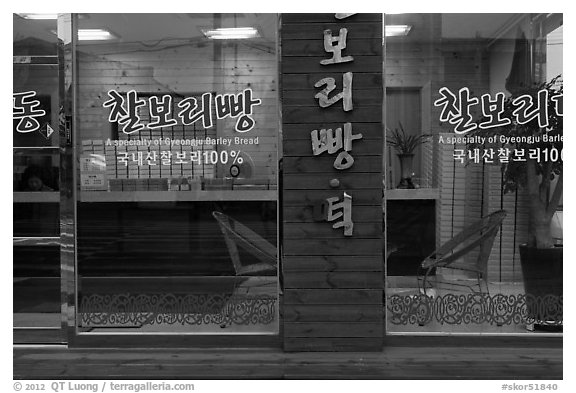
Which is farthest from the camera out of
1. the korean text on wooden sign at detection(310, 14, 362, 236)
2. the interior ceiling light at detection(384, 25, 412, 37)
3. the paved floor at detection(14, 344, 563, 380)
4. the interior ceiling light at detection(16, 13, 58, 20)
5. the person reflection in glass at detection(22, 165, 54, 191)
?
the person reflection in glass at detection(22, 165, 54, 191)

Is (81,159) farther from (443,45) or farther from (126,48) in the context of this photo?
(443,45)

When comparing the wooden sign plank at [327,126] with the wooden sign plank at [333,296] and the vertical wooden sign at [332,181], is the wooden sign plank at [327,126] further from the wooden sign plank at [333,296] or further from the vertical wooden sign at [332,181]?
the wooden sign plank at [333,296]

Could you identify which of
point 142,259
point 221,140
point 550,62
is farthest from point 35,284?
point 550,62

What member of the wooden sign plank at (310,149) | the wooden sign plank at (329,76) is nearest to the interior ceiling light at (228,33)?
the wooden sign plank at (329,76)

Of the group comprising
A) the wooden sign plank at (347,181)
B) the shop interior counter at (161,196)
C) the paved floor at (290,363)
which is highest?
the wooden sign plank at (347,181)

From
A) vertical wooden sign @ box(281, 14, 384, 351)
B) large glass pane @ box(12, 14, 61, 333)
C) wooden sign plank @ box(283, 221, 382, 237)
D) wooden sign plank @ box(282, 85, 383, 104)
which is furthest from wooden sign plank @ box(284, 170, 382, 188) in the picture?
large glass pane @ box(12, 14, 61, 333)

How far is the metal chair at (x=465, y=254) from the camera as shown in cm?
512

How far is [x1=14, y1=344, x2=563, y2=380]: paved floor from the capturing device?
451cm

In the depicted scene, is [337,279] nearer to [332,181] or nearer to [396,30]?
[332,181]

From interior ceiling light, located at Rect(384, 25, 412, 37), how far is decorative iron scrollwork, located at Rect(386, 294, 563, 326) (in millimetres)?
1747

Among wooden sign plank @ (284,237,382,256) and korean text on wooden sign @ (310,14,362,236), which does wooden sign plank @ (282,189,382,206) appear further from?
wooden sign plank @ (284,237,382,256)

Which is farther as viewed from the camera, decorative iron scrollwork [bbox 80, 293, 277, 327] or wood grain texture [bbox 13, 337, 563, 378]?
decorative iron scrollwork [bbox 80, 293, 277, 327]

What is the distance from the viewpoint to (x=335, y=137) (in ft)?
15.6

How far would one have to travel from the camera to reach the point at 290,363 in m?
4.68
